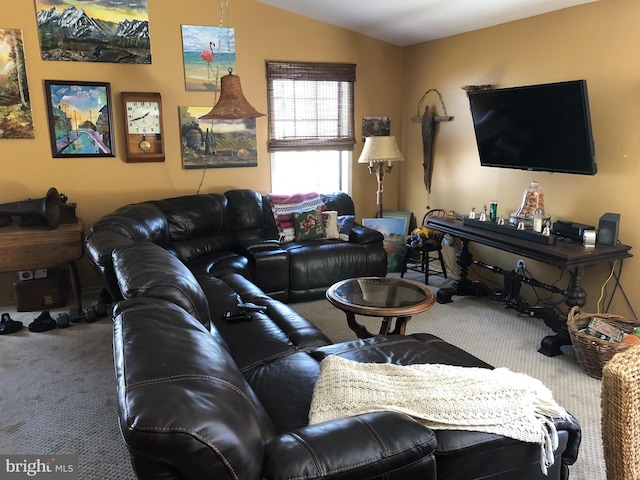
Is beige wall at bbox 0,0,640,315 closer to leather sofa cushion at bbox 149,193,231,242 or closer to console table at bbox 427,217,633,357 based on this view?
console table at bbox 427,217,633,357

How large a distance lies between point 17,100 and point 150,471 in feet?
13.9

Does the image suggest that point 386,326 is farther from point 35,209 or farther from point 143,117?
point 143,117

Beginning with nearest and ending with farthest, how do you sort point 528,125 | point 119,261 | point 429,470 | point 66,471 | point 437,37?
point 429,470 < point 66,471 < point 119,261 < point 528,125 < point 437,37

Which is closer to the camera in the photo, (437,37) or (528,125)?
(528,125)

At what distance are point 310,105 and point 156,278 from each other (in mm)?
3747

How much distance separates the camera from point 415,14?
4332 mm

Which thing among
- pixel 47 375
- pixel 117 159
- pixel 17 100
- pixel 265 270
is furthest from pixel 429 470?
pixel 17 100

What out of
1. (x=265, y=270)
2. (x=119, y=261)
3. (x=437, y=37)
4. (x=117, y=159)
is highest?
(x=437, y=37)

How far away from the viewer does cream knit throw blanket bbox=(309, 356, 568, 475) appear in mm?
1523

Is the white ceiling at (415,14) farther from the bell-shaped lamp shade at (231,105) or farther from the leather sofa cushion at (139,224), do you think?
the leather sofa cushion at (139,224)

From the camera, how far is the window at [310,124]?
510 centimetres

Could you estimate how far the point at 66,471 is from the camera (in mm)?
2053

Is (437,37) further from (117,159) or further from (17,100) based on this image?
(17,100)

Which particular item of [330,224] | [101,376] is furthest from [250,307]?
[330,224]
